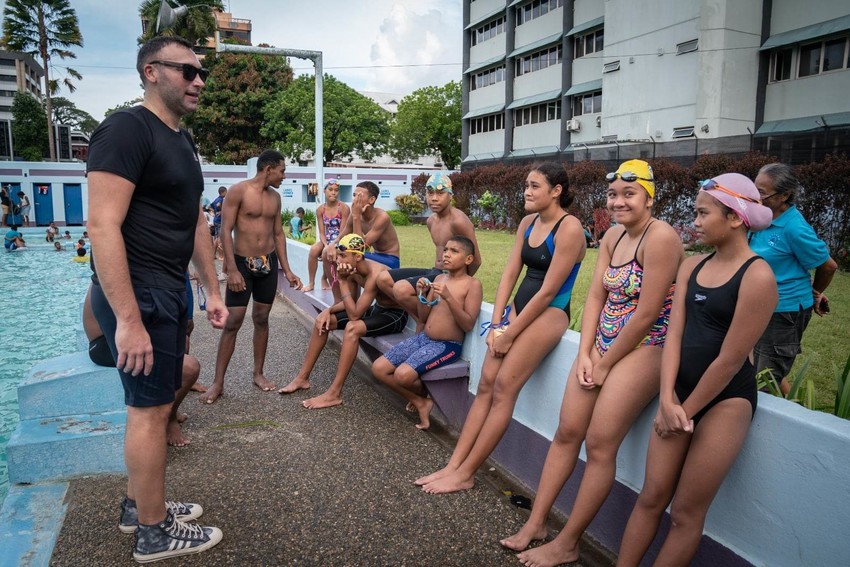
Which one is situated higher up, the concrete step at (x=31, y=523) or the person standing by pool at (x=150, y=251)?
the person standing by pool at (x=150, y=251)

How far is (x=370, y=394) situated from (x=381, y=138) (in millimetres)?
42390

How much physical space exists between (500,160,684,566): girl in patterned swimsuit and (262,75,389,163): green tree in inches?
1600

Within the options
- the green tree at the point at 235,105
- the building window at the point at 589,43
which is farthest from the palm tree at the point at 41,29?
the building window at the point at 589,43

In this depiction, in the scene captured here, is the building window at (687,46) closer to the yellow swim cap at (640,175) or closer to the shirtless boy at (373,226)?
the shirtless boy at (373,226)

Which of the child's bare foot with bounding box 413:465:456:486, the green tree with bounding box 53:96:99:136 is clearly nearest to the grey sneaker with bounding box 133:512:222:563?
the child's bare foot with bounding box 413:465:456:486

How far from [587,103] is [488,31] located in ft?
35.6

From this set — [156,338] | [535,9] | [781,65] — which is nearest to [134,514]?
[156,338]

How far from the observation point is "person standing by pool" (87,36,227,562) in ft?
8.64

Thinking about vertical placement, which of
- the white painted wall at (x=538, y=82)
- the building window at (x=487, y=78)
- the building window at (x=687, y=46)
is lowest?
the building window at (x=687, y=46)

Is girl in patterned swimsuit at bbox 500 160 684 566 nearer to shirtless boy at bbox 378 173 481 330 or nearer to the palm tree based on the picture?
shirtless boy at bbox 378 173 481 330

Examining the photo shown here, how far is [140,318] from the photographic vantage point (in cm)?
271

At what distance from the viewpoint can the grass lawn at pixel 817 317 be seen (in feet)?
17.8

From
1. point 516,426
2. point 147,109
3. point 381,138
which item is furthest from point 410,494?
point 381,138

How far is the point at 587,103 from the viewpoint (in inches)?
1194
